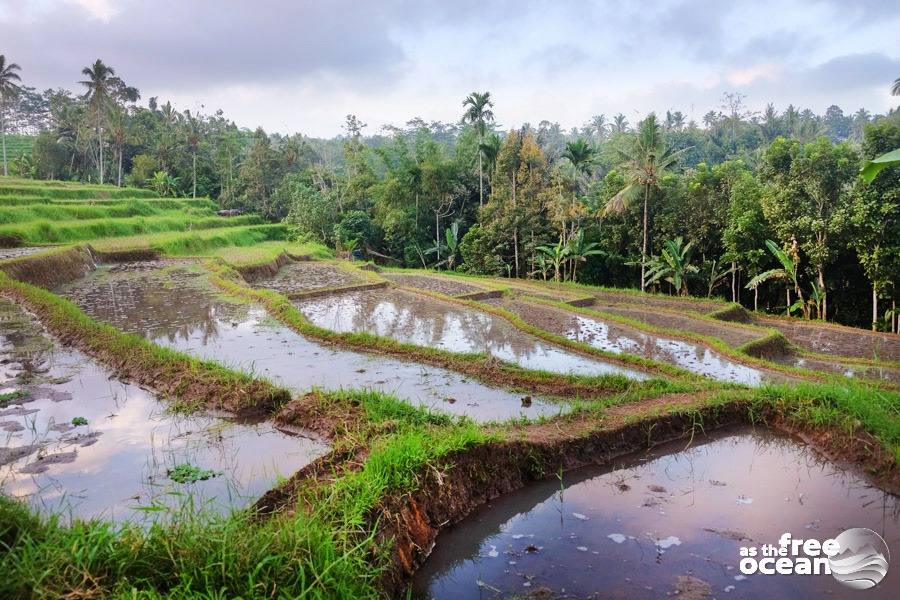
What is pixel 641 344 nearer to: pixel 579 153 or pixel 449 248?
pixel 579 153

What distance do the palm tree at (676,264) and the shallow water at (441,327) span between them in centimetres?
790

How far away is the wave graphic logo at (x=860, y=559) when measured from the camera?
396 cm

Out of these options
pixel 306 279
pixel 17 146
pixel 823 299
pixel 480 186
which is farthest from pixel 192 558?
pixel 17 146

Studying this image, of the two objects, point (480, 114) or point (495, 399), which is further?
point (480, 114)

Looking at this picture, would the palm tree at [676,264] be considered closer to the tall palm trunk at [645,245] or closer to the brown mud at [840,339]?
the tall palm trunk at [645,245]

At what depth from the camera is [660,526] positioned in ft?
15.4

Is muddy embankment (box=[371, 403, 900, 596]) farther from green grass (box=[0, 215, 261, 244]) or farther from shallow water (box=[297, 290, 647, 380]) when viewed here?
green grass (box=[0, 215, 261, 244])

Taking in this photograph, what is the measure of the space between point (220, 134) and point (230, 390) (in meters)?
41.9

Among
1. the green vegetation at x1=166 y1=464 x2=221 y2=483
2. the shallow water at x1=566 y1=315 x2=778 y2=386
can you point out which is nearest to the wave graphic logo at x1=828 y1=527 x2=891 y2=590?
the green vegetation at x1=166 y1=464 x2=221 y2=483

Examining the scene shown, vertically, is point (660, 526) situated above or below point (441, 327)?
below

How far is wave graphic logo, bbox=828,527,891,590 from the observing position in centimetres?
396

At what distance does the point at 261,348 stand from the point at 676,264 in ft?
46.1

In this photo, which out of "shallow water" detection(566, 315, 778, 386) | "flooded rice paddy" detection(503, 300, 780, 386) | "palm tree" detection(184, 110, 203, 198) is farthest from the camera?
"palm tree" detection(184, 110, 203, 198)

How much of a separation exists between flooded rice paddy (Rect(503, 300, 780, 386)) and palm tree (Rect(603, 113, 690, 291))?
6.19m
